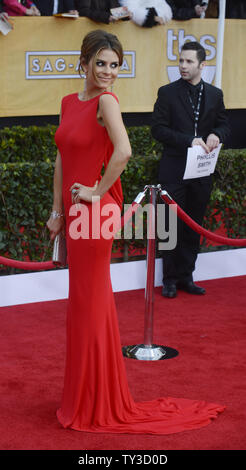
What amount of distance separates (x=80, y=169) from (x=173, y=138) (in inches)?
111

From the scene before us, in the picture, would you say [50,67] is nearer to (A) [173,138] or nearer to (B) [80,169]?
(A) [173,138]

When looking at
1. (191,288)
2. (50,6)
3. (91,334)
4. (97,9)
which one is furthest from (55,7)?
(91,334)

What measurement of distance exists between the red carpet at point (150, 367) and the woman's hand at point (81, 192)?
1160 millimetres

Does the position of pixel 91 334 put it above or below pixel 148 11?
below

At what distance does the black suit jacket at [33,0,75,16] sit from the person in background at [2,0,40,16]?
0.83ft

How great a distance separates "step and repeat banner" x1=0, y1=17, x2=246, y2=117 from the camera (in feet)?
29.8

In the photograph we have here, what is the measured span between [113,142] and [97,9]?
6.34 m

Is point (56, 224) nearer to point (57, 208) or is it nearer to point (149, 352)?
point (57, 208)

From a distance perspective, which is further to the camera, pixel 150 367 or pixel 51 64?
pixel 51 64

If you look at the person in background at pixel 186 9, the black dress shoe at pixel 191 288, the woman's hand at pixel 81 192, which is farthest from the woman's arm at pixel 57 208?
the person in background at pixel 186 9

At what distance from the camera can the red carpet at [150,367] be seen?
387 cm

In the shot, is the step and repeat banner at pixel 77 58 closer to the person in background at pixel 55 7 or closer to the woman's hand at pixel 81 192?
the person in background at pixel 55 7

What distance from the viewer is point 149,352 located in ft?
17.4
